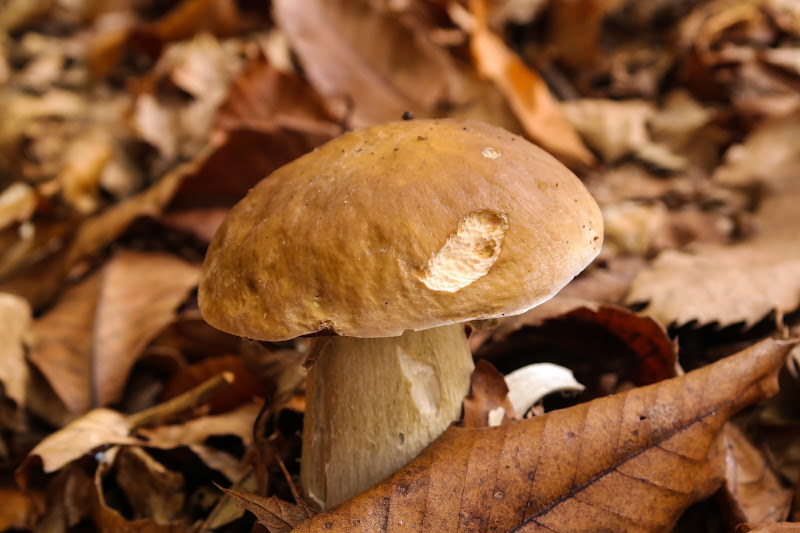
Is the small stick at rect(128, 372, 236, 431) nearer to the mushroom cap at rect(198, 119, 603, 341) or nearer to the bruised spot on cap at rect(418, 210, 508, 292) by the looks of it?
the mushroom cap at rect(198, 119, 603, 341)

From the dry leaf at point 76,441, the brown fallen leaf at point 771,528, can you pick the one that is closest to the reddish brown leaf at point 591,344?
the brown fallen leaf at point 771,528

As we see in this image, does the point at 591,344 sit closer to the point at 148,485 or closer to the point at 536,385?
the point at 536,385

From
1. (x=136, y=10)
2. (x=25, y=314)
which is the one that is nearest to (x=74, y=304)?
(x=25, y=314)

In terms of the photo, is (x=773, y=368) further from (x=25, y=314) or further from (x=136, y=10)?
(x=136, y=10)

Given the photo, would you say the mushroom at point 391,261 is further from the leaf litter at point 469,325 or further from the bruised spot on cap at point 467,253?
the leaf litter at point 469,325

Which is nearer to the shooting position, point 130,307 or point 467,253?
point 467,253

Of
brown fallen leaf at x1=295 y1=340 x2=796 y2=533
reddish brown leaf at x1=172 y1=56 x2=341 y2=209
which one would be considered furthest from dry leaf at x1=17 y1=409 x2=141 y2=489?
reddish brown leaf at x1=172 y1=56 x2=341 y2=209

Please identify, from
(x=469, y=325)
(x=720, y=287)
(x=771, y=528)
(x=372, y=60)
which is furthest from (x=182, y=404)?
(x=372, y=60)
